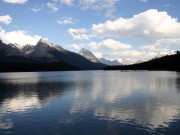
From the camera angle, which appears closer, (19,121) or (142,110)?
(19,121)

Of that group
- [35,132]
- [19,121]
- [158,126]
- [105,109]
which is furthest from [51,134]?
[105,109]

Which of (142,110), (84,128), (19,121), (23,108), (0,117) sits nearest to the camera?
(84,128)

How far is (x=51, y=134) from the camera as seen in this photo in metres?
45.0

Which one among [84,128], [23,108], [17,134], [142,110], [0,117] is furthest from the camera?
[23,108]

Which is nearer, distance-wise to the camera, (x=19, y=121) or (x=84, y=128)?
(x=84, y=128)

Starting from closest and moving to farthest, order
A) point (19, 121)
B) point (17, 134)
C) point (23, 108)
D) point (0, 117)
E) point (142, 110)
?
point (17, 134) < point (19, 121) < point (0, 117) < point (142, 110) < point (23, 108)

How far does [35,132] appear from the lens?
4606cm

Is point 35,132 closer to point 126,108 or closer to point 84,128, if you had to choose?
point 84,128

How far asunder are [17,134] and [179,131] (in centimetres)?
2661

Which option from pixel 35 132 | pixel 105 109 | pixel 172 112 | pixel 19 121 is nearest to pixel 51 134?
pixel 35 132

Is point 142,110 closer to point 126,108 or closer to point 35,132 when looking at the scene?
point 126,108

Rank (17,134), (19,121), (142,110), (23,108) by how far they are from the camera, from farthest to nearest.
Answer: (23,108), (142,110), (19,121), (17,134)

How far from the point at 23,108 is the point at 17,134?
26728 mm

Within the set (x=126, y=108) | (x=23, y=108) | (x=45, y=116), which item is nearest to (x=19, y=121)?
(x=45, y=116)
